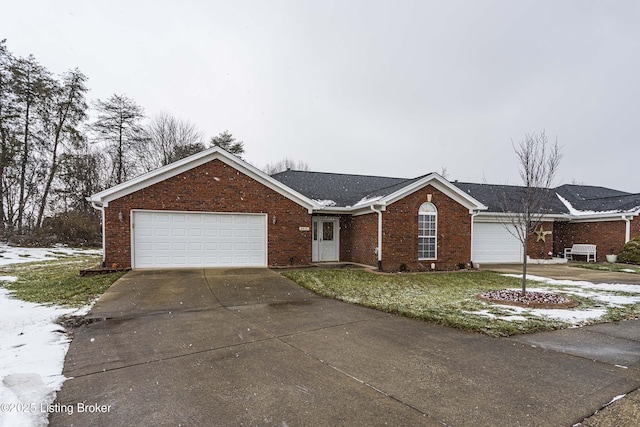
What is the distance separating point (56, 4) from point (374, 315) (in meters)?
12.1

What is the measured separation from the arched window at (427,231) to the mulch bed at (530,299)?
5373 mm

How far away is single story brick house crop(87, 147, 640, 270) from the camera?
11547 mm

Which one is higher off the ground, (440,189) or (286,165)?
(286,165)

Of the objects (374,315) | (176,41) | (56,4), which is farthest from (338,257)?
(56,4)

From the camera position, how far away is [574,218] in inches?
703

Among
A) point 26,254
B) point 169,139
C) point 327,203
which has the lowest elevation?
point 26,254

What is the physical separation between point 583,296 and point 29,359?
430 inches

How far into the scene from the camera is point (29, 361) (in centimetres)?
394

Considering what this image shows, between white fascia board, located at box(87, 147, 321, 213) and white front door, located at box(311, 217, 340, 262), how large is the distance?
7.31 feet

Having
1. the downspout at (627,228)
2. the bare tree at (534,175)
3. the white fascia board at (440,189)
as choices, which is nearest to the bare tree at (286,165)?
the white fascia board at (440,189)

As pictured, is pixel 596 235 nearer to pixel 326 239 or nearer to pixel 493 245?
pixel 493 245

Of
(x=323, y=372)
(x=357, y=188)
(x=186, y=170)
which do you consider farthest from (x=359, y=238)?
(x=323, y=372)

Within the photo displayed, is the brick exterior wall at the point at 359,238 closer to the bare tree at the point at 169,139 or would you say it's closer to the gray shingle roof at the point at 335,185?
the gray shingle roof at the point at 335,185

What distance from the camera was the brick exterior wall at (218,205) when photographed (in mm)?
11258
